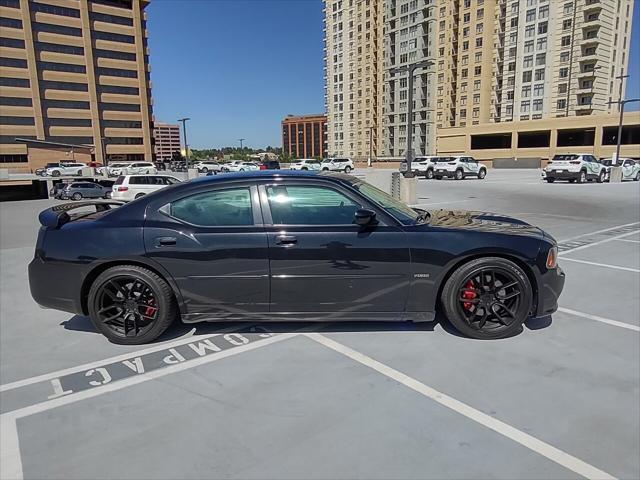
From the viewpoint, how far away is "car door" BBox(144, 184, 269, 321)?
351cm

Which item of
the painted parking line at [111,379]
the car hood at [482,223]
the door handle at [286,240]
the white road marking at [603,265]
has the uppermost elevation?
the car hood at [482,223]

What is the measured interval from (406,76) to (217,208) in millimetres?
91242

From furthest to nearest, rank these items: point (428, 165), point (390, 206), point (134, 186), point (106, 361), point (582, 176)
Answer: point (428, 165), point (582, 176), point (134, 186), point (390, 206), point (106, 361)

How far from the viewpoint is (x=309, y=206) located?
145 inches

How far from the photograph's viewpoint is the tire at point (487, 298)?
3570 millimetres

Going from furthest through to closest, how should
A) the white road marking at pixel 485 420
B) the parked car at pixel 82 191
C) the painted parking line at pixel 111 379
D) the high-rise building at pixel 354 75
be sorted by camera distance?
the high-rise building at pixel 354 75, the parked car at pixel 82 191, the painted parking line at pixel 111 379, the white road marking at pixel 485 420

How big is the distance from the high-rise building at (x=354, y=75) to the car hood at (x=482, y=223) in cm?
9468

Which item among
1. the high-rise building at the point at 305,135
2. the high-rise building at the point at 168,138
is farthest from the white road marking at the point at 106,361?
the high-rise building at the point at 168,138

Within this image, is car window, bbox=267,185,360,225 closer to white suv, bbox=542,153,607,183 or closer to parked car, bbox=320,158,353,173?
white suv, bbox=542,153,607,183

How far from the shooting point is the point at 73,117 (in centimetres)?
7250

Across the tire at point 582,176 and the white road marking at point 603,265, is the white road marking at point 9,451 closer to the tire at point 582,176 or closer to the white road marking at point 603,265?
the white road marking at point 603,265

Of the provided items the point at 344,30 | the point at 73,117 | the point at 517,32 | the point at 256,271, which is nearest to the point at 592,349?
the point at 256,271

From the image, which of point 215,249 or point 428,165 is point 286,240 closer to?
point 215,249

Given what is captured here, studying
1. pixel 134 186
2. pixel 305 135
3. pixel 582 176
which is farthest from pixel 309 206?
pixel 305 135
